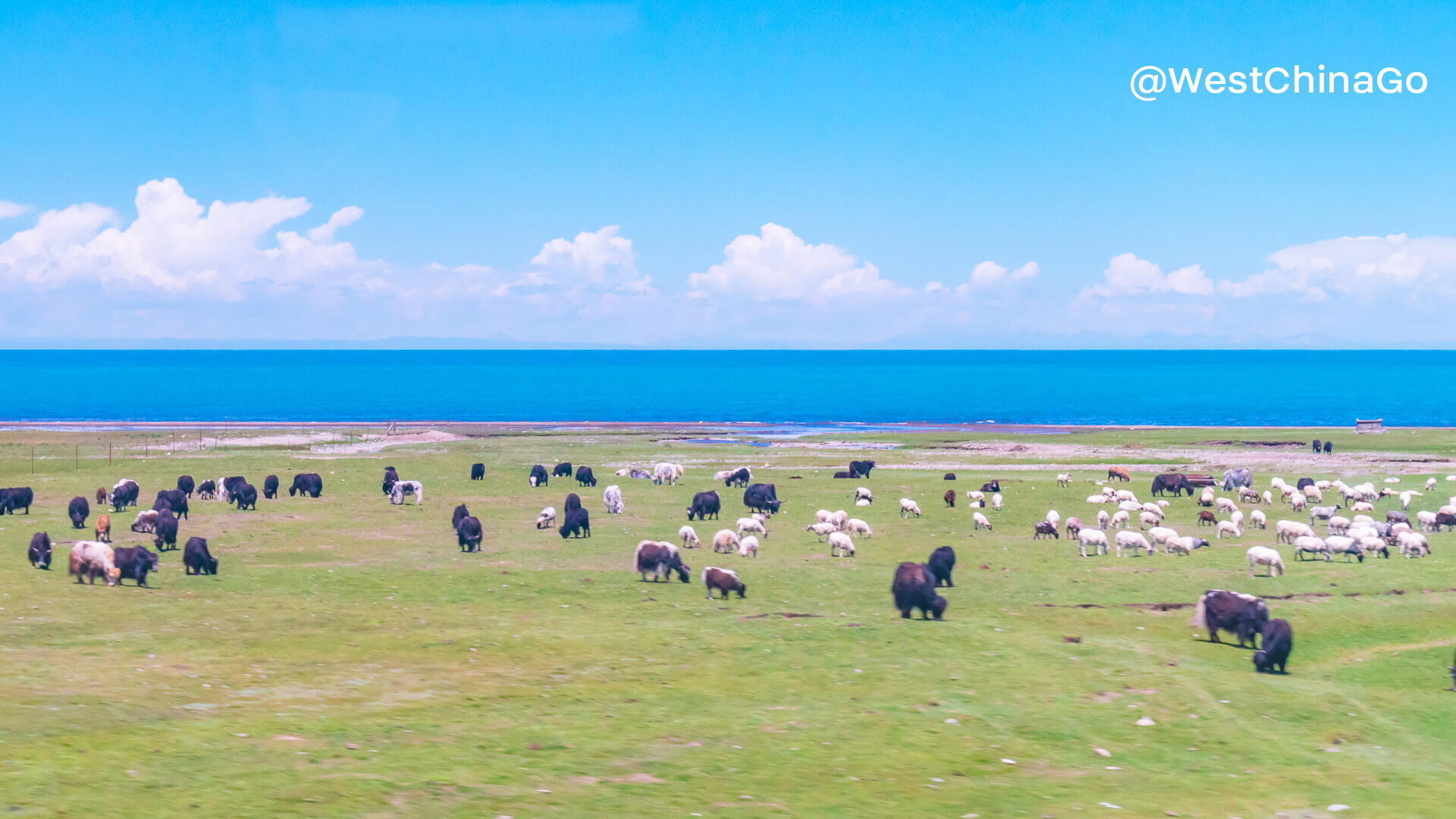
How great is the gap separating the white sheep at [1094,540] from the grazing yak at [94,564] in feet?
89.7

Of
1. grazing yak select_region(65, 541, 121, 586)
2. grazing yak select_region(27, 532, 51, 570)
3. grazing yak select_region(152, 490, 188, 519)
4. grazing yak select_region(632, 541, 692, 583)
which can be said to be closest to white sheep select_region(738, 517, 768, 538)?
grazing yak select_region(632, 541, 692, 583)

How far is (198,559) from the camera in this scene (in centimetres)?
2986

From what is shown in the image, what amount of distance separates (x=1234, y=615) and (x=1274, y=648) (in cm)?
221

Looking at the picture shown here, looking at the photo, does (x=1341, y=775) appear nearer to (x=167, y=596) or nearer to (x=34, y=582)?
(x=167, y=596)

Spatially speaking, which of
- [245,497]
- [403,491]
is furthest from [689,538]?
[245,497]

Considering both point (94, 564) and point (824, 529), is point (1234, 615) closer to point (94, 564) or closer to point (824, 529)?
point (824, 529)

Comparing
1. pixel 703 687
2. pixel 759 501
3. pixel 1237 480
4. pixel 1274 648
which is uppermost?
pixel 1237 480

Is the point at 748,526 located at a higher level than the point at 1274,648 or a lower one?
higher

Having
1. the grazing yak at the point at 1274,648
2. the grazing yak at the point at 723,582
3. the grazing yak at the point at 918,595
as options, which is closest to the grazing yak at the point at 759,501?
the grazing yak at the point at 723,582

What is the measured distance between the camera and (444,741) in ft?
49.0

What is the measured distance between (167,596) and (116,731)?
1290cm

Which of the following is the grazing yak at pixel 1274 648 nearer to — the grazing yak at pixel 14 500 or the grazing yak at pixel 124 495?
the grazing yak at pixel 124 495

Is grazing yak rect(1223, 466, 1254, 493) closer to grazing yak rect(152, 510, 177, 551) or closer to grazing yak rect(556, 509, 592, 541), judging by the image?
grazing yak rect(556, 509, 592, 541)

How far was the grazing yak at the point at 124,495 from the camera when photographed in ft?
148
